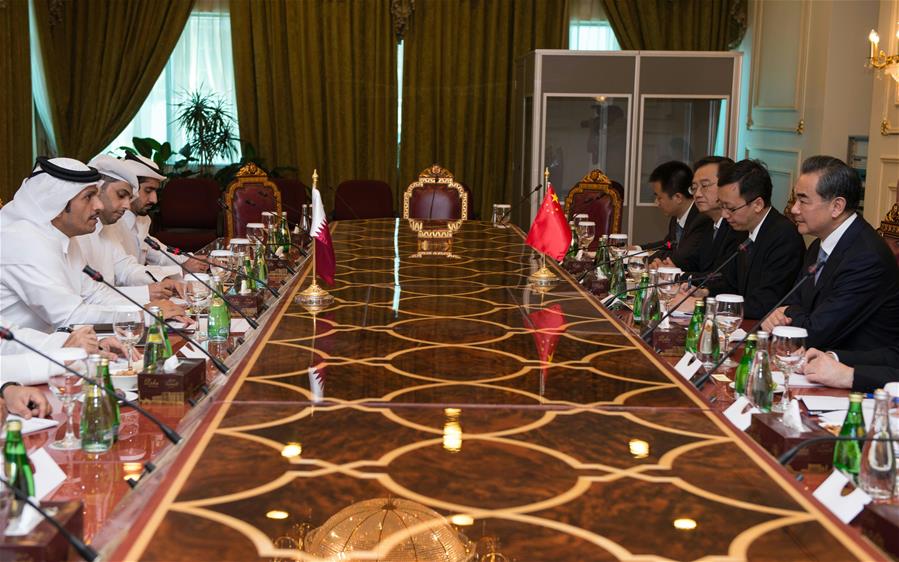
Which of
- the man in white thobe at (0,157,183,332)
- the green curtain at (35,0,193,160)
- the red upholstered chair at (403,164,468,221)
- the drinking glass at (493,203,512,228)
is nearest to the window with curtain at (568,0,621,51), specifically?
the red upholstered chair at (403,164,468,221)

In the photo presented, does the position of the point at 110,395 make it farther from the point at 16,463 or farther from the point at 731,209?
the point at 731,209

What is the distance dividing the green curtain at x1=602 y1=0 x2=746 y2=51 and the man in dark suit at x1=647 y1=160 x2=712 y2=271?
9.85 ft

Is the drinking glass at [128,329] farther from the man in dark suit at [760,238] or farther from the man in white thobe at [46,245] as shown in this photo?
the man in dark suit at [760,238]

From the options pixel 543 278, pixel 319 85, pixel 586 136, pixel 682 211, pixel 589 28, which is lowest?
pixel 543 278

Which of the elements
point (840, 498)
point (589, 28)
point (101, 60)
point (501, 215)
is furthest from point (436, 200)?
point (840, 498)

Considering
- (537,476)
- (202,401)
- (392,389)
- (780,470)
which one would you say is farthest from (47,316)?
(780,470)

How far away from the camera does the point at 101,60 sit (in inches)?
303

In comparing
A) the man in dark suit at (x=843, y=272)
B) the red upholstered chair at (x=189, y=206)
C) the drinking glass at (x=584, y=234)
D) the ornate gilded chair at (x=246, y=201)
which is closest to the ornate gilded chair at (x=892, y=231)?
the man in dark suit at (x=843, y=272)

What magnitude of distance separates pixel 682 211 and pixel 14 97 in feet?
16.7

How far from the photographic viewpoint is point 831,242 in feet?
10.1

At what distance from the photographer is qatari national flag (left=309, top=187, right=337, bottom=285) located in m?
3.24

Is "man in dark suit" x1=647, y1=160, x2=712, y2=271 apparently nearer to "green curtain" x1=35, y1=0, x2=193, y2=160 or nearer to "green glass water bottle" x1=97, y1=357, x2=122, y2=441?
"green glass water bottle" x1=97, y1=357, x2=122, y2=441

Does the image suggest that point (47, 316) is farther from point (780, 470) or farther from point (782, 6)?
point (782, 6)

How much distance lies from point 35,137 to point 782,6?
551 centimetres
